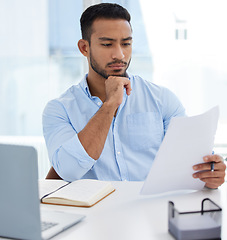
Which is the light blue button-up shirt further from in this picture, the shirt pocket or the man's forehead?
the man's forehead

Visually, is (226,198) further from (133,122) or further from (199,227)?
(133,122)

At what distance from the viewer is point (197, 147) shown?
1258 millimetres

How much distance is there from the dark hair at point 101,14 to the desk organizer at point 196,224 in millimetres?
1211

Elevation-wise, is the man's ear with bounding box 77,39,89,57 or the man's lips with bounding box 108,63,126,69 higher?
the man's ear with bounding box 77,39,89,57

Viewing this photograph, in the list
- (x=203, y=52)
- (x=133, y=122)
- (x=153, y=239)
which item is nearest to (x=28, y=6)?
(x=203, y=52)

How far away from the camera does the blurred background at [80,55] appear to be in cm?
299

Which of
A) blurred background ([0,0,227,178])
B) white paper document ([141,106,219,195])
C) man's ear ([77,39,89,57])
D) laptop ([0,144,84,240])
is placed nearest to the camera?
laptop ([0,144,84,240])

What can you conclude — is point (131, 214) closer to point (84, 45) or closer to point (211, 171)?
point (211, 171)

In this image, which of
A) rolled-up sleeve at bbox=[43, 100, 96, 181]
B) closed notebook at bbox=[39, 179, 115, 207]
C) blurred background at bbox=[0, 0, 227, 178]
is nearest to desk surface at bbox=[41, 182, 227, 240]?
closed notebook at bbox=[39, 179, 115, 207]

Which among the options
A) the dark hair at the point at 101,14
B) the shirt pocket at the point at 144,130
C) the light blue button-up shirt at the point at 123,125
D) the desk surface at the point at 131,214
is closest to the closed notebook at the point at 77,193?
the desk surface at the point at 131,214

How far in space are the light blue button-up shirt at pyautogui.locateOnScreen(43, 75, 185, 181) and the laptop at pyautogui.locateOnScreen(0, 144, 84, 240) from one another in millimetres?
707

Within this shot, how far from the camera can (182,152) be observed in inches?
49.0

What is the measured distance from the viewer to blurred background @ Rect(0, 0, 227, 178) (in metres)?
2.99

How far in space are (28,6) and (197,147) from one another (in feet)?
8.14
